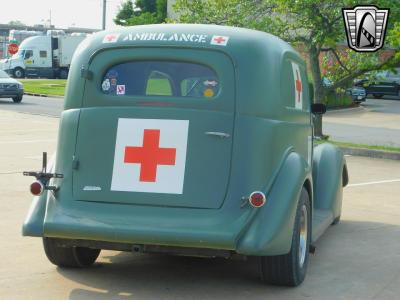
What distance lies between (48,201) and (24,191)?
453cm

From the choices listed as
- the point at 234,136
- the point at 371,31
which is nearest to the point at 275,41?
the point at 234,136

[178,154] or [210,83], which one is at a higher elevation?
[210,83]

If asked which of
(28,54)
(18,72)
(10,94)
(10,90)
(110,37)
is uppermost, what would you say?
(110,37)

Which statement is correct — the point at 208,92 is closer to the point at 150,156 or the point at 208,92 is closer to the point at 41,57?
the point at 150,156

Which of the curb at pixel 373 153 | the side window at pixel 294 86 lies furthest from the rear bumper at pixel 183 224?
the curb at pixel 373 153

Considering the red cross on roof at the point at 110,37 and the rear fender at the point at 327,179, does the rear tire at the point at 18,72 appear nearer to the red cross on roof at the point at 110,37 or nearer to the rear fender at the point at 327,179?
the rear fender at the point at 327,179

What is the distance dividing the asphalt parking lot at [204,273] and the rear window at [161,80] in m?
1.44

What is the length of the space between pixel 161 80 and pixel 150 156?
2.07ft

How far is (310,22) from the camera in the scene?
17.3 m

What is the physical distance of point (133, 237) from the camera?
5.66 meters

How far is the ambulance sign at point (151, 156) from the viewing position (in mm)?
5828

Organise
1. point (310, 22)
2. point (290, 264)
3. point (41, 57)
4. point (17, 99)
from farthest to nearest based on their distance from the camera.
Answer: point (41, 57) → point (17, 99) → point (310, 22) → point (290, 264)

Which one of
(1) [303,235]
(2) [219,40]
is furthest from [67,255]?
(2) [219,40]

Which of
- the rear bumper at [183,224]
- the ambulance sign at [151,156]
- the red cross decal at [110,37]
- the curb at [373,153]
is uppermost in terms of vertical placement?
the red cross decal at [110,37]
